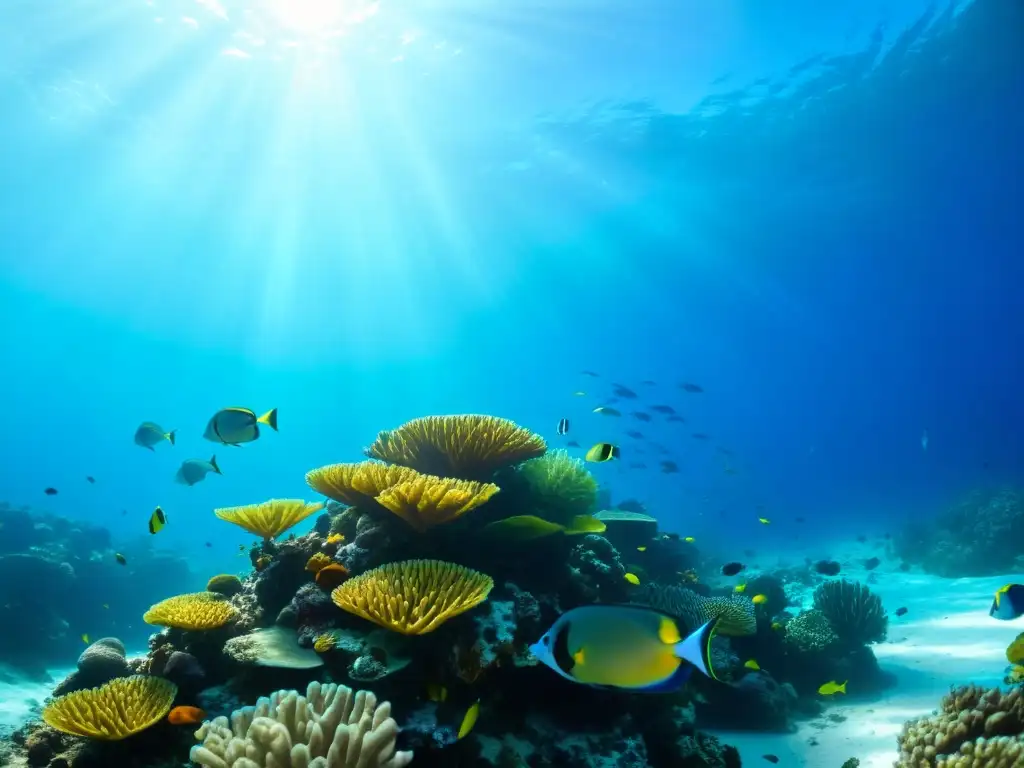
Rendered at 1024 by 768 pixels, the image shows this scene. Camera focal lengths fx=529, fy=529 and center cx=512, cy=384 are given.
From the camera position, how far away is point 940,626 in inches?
407

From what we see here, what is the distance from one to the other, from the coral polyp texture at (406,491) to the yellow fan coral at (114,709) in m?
1.91

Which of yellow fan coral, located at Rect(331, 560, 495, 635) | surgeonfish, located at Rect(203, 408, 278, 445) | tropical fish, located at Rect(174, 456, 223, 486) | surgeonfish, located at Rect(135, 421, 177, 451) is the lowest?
yellow fan coral, located at Rect(331, 560, 495, 635)

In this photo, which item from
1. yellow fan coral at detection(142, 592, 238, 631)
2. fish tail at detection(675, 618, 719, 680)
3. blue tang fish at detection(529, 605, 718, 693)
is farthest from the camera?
yellow fan coral at detection(142, 592, 238, 631)

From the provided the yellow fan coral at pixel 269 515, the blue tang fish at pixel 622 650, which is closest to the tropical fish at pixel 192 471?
the yellow fan coral at pixel 269 515

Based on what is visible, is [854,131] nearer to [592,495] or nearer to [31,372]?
[592,495]

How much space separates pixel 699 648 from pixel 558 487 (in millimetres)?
4079

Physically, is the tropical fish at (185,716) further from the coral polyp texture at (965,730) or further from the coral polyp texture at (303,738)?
the coral polyp texture at (965,730)

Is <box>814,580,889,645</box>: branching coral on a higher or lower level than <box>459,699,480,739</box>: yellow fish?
higher

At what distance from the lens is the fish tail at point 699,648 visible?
1.67 metres

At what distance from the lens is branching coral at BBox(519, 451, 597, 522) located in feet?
18.8

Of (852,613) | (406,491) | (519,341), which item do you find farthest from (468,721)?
(519,341)

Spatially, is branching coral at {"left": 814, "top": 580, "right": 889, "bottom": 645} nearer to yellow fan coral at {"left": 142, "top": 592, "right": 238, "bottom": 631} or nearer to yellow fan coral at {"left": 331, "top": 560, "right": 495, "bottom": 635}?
yellow fan coral at {"left": 331, "top": 560, "right": 495, "bottom": 635}

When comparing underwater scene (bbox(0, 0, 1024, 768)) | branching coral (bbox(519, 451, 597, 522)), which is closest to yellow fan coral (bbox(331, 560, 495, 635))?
underwater scene (bbox(0, 0, 1024, 768))

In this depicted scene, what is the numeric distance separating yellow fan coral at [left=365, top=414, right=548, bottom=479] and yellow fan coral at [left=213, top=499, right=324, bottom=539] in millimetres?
984
